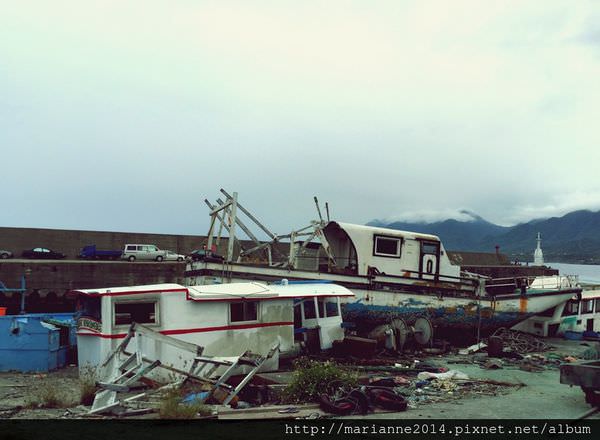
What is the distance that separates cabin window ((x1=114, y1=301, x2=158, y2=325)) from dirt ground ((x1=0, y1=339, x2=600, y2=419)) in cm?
195

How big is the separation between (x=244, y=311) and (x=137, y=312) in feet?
9.63

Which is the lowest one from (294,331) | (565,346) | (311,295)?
(565,346)

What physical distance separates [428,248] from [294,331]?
8.83m

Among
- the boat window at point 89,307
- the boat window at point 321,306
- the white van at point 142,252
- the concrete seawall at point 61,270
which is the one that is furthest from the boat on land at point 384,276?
the white van at point 142,252

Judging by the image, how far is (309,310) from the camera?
1653 cm

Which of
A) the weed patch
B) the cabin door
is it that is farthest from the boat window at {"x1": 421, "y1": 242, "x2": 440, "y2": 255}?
the weed patch

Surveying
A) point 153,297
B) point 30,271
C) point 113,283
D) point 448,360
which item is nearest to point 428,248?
point 448,360

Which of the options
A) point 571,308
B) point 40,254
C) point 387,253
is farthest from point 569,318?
point 40,254

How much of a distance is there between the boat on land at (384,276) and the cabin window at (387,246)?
0.14 ft

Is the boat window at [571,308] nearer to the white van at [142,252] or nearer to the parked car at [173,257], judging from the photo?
the parked car at [173,257]

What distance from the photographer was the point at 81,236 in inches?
1416

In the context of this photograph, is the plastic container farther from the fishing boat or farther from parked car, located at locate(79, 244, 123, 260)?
parked car, located at locate(79, 244, 123, 260)

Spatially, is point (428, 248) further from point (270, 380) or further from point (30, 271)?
point (30, 271)

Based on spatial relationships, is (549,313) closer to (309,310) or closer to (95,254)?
Result: (309,310)
